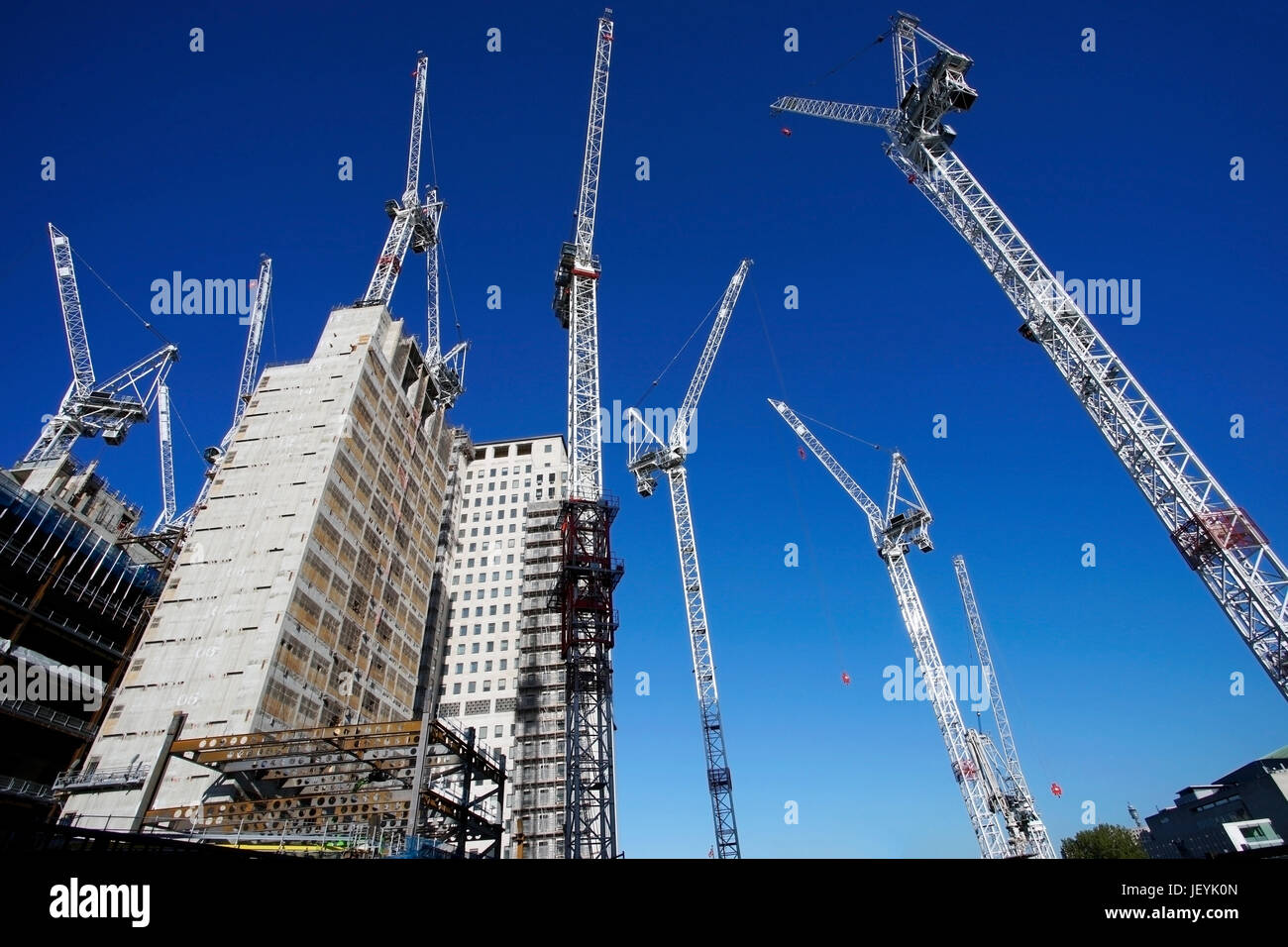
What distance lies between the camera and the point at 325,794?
4041 cm

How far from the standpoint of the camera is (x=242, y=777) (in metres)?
43.0

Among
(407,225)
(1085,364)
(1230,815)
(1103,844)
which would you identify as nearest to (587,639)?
(1085,364)

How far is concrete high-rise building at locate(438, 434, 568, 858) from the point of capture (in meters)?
78.2

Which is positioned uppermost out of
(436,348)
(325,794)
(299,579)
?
(436,348)

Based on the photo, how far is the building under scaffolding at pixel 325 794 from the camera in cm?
3759

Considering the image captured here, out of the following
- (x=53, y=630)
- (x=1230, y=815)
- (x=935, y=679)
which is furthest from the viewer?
(x=1230, y=815)

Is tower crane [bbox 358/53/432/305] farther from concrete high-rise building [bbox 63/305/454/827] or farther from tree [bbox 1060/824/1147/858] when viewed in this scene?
tree [bbox 1060/824/1147/858]

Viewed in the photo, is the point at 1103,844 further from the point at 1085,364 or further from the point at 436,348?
the point at 436,348

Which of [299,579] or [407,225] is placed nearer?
[299,579]

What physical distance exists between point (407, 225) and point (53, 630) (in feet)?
212
